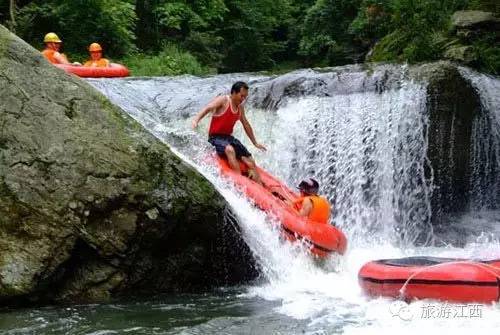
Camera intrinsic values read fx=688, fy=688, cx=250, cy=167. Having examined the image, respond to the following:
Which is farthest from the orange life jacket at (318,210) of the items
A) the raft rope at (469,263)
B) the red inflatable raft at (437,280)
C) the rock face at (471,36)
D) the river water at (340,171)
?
the rock face at (471,36)

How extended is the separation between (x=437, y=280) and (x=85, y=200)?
293cm

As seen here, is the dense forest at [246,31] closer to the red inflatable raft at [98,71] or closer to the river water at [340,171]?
the river water at [340,171]

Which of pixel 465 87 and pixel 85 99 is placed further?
pixel 465 87

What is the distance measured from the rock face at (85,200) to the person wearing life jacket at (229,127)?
5.43 feet

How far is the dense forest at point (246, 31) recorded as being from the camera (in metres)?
12.6

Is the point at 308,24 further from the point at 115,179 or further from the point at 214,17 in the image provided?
the point at 115,179

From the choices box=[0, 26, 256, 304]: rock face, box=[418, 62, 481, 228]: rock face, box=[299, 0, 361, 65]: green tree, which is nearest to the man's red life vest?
box=[0, 26, 256, 304]: rock face

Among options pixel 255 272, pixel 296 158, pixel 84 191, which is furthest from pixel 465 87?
pixel 84 191

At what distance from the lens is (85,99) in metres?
6.24

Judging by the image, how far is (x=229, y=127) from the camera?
834 cm

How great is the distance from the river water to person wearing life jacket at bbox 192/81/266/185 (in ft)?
0.74

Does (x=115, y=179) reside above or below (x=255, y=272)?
above

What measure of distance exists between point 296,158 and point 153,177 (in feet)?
13.9

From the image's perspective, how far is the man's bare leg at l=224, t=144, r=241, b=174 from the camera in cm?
796
